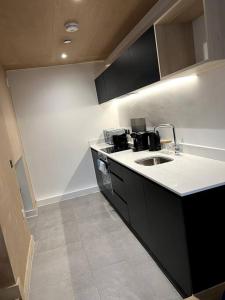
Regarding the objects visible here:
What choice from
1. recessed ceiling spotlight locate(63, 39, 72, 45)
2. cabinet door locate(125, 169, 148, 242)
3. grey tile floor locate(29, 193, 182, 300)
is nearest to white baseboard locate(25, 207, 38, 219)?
grey tile floor locate(29, 193, 182, 300)

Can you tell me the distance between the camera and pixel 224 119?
6.11 ft

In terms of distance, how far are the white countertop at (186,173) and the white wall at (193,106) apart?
0.63 ft

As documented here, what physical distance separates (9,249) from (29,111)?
2603 mm

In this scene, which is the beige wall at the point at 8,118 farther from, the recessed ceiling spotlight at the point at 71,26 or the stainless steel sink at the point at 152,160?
the stainless steel sink at the point at 152,160

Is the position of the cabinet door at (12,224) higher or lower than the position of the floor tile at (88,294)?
higher

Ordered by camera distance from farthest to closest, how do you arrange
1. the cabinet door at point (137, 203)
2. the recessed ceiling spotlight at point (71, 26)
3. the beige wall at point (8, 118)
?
the beige wall at point (8, 118) → the recessed ceiling spotlight at point (71, 26) → the cabinet door at point (137, 203)

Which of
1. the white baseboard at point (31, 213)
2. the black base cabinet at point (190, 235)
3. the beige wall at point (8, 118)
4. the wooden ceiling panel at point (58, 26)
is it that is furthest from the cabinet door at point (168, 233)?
the white baseboard at point (31, 213)

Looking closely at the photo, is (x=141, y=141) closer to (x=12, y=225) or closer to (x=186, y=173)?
(x=186, y=173)

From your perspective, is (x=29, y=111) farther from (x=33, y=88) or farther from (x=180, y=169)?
(x=180, y=169)

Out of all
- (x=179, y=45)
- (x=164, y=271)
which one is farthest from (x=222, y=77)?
(x=164, y=271)

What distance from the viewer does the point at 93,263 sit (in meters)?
2.30

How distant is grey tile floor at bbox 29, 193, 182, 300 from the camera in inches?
75.0

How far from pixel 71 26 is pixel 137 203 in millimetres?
1918

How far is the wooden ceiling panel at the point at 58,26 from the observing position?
194cm
